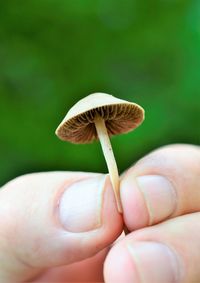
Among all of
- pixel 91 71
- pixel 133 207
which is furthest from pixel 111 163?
pixel 91 71

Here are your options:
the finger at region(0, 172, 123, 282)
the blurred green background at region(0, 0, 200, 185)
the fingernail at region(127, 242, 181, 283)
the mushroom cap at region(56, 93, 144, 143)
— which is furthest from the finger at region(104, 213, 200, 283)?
the blurred green background at region(0, 0, 200, 185)

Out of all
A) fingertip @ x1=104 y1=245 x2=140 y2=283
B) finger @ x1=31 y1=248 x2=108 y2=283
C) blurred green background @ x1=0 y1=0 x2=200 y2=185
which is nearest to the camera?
fingertip @ x1=104 y1=245 x2=140 y2=283

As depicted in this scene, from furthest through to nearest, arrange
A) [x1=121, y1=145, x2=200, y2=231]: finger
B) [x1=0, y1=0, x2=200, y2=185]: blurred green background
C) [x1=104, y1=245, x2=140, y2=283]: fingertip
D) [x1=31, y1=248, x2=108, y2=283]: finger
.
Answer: [x1=0, y1=0, x2=200, y2=185]: blurred green background
[x1=31, y1=248, x2=108, y2=283]: finger
[x1=121, y1=145, x2=200, y2=231]: finger
[x1=104, y1=245, x2=140, y2=283]: fingertip

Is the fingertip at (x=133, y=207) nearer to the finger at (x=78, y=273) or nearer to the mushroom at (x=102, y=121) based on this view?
the mushroom at (x=102, y=121)

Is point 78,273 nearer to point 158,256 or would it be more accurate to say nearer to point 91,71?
point 158,256

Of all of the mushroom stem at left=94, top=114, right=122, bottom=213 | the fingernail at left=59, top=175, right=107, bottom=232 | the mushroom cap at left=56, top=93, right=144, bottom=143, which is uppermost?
the mushroom cap at left=56, top=93, right=144, bottom=143

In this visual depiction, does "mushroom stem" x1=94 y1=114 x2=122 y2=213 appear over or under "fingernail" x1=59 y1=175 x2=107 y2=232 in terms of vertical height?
over

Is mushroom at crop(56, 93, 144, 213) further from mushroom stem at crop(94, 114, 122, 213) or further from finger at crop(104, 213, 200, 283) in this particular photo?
finger at crop(104, 213, 200, 283)

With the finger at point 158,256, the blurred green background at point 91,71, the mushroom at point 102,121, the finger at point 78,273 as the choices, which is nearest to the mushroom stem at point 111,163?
the mushroom at point 102,121
